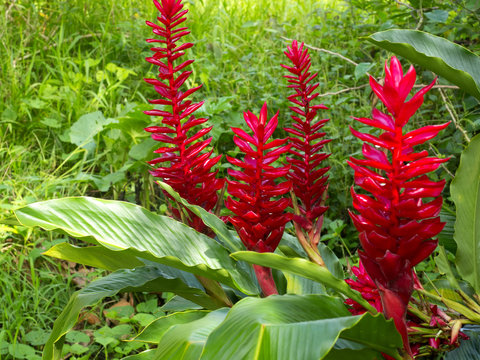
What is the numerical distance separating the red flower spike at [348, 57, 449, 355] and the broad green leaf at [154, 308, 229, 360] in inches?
Result: 12.1

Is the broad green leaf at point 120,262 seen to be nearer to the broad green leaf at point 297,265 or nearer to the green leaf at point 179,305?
the green leaf at point 179,305

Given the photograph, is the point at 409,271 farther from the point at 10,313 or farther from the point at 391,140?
the point at 10,313

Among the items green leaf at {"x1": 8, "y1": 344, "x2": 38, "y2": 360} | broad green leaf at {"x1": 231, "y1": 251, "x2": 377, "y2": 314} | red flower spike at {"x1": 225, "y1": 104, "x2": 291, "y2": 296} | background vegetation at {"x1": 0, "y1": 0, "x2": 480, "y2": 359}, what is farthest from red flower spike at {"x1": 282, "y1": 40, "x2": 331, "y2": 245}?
green leaf at {"x1": 8, "y1": 344, "x2": 38, "y2": 360}

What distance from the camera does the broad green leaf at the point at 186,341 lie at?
0.93m

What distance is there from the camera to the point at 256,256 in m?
0.96

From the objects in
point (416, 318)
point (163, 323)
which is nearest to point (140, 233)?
point (163, 323)

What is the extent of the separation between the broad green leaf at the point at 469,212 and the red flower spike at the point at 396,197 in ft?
0.75

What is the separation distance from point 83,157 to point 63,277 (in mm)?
1007

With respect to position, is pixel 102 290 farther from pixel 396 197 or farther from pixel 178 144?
pixel 396 197

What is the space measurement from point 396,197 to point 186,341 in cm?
43

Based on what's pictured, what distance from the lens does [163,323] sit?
129cm

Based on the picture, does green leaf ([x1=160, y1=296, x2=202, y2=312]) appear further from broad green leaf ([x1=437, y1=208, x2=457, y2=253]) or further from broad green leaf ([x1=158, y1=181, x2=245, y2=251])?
broad green leaf ([x1=437, y1=208, x2=457, y2=253])

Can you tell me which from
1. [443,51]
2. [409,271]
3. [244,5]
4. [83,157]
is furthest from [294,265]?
[244,5]

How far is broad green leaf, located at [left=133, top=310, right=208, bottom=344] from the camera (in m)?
1.26
